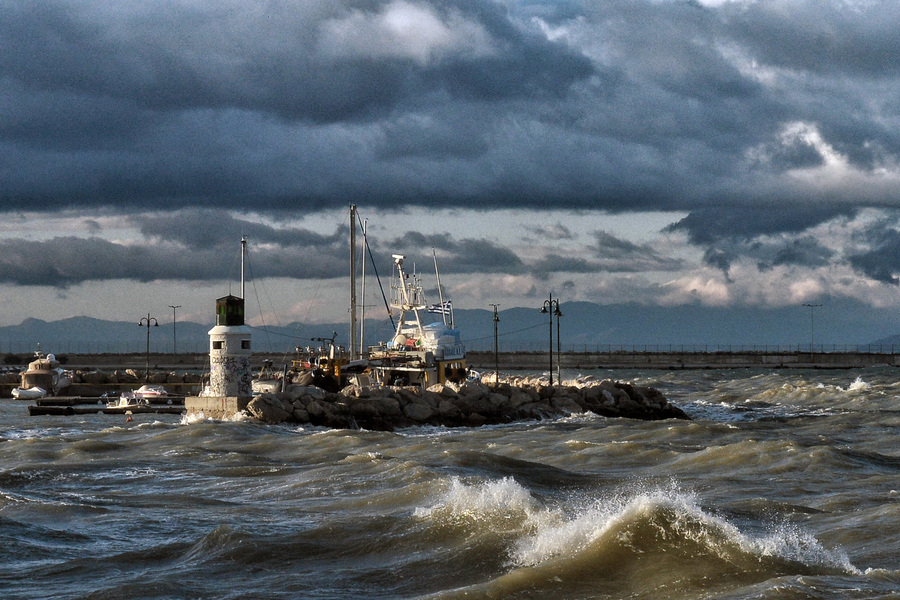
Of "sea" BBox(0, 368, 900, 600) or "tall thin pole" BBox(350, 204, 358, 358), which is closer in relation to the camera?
"sea" BBox(0, 368, 900, 600)

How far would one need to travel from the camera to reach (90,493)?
21359mm

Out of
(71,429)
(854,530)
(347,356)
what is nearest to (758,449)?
(854,530)

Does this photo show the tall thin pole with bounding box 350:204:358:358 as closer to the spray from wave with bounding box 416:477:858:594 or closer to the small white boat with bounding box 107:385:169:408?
the small white boat with bounding box 107:385:169:408

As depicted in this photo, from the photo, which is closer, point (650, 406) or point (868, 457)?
point (868, 457)

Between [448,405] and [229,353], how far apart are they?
30.2ft

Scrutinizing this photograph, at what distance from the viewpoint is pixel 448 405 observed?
4506cm

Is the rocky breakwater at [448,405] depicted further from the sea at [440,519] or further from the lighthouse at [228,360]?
the sea at [440,519]

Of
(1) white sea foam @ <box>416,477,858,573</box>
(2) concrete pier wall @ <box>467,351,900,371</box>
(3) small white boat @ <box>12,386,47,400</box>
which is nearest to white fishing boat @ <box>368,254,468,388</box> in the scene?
(3) small white boat @ <box>12,386,47,400</box>

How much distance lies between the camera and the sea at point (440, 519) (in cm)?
1326

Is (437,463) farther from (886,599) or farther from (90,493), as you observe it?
(886,599)

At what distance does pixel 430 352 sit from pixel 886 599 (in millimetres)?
47661

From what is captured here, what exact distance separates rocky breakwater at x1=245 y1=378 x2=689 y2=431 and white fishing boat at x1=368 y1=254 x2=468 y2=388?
7.79 metres

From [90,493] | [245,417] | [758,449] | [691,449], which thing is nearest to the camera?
[90,493]

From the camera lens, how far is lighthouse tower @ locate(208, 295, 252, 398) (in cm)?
4303
